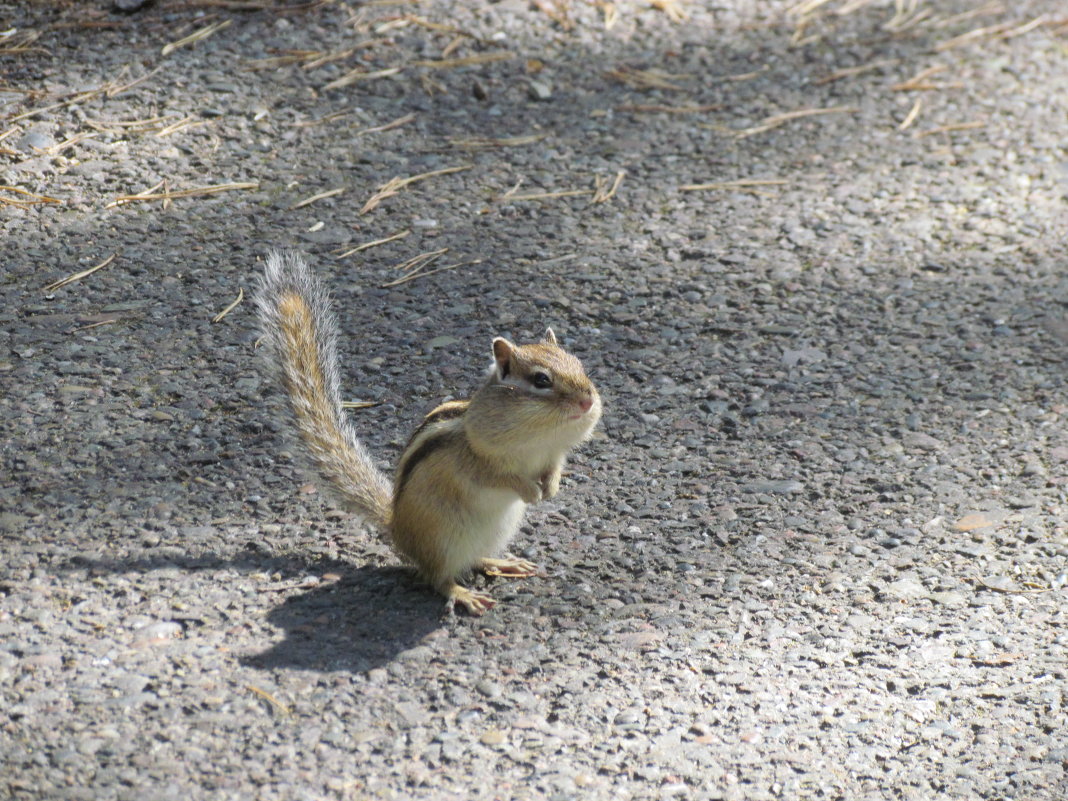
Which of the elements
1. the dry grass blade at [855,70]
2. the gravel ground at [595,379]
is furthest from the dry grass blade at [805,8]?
the dry grass blade at [855,70]

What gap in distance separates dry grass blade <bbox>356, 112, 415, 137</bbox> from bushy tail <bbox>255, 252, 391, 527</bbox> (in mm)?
1654

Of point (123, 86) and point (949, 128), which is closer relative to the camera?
point (123, 86)

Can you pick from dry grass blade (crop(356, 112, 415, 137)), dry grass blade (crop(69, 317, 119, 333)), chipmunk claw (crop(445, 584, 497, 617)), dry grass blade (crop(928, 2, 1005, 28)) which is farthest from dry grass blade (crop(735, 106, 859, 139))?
chipmunk claw (crop(445, 584, 497, 617))

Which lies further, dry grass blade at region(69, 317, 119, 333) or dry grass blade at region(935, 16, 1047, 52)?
dry grass blade at region(935, 16, 1047, 52)

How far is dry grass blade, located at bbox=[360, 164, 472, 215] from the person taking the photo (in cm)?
407

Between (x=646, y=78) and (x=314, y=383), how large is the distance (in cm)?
265

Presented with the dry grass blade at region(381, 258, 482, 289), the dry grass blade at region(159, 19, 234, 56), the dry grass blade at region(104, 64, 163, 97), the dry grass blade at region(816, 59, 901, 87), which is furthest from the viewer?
the dry grass blade at region(816, 59, 901, 87)

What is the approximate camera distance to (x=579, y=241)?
157 inches

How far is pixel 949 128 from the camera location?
4.72 metres

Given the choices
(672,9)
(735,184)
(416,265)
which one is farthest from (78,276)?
(672,9)

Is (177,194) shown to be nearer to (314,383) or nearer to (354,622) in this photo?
(314,383)

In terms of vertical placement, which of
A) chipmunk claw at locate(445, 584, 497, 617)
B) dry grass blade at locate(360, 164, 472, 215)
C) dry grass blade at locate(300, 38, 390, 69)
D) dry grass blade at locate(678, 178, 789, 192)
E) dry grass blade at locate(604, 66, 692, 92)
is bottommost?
chipmunk claw at locate(445, 584, 497, 617)

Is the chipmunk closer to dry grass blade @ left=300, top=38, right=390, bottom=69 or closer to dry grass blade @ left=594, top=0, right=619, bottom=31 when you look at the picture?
dry grass blade @ left=300, top=38, right=390, bottom=69

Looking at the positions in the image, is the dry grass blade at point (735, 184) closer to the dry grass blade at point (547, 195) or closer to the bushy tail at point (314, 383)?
the dry grass blade at point (547, 195)
